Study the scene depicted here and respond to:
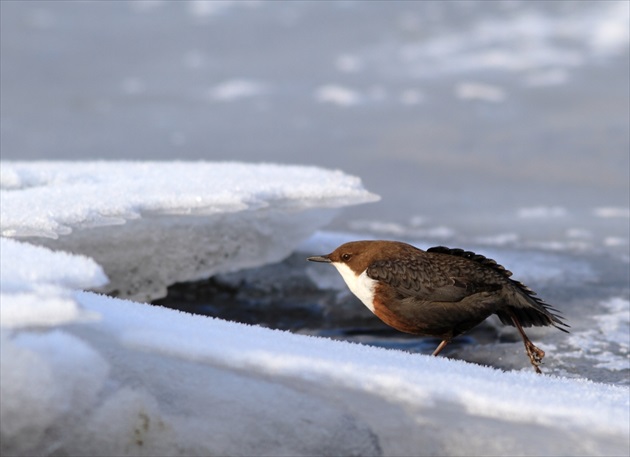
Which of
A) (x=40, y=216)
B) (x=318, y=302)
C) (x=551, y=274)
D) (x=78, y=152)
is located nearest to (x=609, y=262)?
(x=551, y=274)

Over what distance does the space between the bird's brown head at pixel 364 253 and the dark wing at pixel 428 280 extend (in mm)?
58

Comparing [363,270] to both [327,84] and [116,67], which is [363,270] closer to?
[327,84]

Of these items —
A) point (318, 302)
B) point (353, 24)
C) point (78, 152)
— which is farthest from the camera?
point (353, 24)

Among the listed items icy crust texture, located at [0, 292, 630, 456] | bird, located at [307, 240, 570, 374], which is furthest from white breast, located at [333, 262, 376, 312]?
icy crust texture, located at [0, 292, 630, 456]

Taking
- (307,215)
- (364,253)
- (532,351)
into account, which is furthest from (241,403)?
(307,215)

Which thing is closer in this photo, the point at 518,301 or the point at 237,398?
the point at 237,398

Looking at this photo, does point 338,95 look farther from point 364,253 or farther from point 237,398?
point 237,398

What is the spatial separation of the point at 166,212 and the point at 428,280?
1041 millimetres

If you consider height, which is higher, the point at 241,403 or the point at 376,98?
the point at 376,98

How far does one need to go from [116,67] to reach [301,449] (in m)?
6.92

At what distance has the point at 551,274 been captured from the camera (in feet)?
12.8

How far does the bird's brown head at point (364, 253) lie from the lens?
8.98ft

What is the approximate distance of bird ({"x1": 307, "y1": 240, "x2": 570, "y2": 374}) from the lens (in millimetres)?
2615

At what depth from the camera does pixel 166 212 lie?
3.17m
